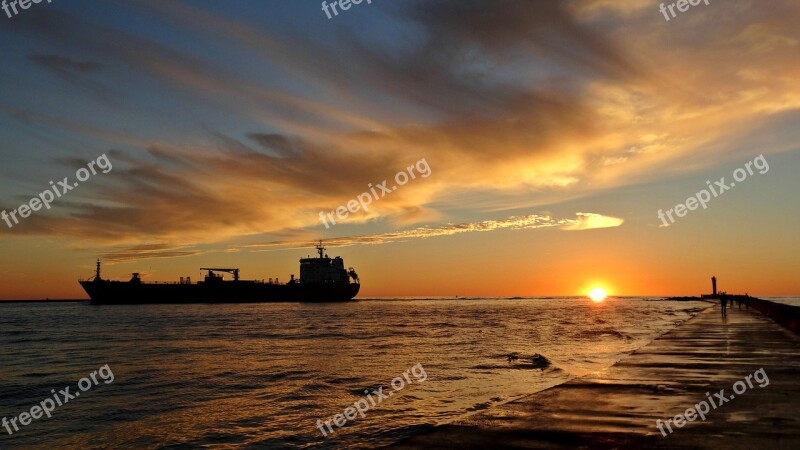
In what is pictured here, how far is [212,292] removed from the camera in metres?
145

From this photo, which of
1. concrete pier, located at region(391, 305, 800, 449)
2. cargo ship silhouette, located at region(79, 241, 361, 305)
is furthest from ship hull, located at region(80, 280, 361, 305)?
concrete pier, located at region(391, 305, 800, 449)

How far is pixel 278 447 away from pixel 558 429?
5759mm

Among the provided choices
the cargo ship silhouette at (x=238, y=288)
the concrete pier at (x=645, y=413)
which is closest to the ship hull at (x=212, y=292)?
the cargo ship silhouette at (x=238, y=288)

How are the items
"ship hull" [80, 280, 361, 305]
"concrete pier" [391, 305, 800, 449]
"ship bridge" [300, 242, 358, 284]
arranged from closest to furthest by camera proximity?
"concrete pier" [391, 305, 800, 449]
"ship hull" [80, 280, 361, 305]
"ship bridge" [300, 242, 358, 284]

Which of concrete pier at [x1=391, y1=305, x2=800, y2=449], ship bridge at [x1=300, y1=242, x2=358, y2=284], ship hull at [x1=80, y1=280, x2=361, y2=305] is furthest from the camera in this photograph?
ship bridge at [x1=300, y1=242, x2=358, y2=284]

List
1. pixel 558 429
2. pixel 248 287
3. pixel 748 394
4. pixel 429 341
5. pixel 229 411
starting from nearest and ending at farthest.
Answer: pixel 558 429 → pixel 748 394 → pixel 229 411 → pixel 429 341 → pixel 248 287

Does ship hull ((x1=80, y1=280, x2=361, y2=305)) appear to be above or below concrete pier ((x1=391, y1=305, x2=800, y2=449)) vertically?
above

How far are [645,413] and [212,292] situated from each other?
146 meters

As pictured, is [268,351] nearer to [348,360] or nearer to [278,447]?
[348,360]

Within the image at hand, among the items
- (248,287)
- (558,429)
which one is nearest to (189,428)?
(558,429)

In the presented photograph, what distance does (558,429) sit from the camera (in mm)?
8547

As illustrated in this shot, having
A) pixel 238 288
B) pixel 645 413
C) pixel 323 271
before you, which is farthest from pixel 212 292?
pixel 645 413

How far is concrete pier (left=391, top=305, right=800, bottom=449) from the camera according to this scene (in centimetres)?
765

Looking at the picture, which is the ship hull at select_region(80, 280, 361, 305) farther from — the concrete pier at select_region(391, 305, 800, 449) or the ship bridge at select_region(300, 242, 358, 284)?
the concrete pier at select_region(391, 305, 800, 449)
